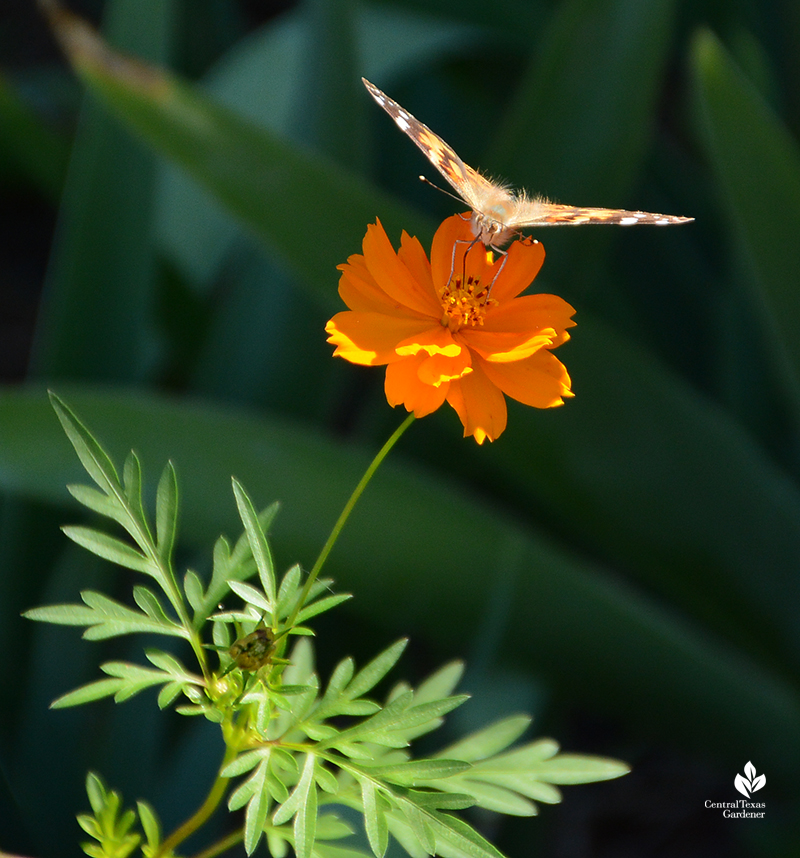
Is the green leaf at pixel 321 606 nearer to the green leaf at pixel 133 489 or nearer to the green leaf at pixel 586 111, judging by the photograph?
the green leaf at pixel 133 489

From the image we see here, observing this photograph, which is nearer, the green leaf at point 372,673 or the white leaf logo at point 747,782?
the green leaf at point 372,673

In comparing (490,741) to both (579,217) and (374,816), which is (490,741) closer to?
(374,816)

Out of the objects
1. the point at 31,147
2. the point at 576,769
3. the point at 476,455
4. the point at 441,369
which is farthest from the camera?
the point at 31,147

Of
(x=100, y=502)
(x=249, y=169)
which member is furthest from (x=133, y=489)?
(x=249, y=169)

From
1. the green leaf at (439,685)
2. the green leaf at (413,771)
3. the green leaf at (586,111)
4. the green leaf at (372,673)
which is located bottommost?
the green leaf at (413,771)

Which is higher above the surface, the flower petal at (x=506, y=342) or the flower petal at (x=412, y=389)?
the flower petal at (x=506, y=342)

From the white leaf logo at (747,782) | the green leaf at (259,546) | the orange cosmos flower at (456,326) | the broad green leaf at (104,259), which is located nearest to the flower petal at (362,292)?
the orange cosmos flower at (456,326)

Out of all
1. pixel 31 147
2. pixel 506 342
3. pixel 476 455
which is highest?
pixel 31 147

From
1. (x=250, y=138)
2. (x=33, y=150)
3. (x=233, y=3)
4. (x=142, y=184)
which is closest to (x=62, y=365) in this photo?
(x=142, y=184)
